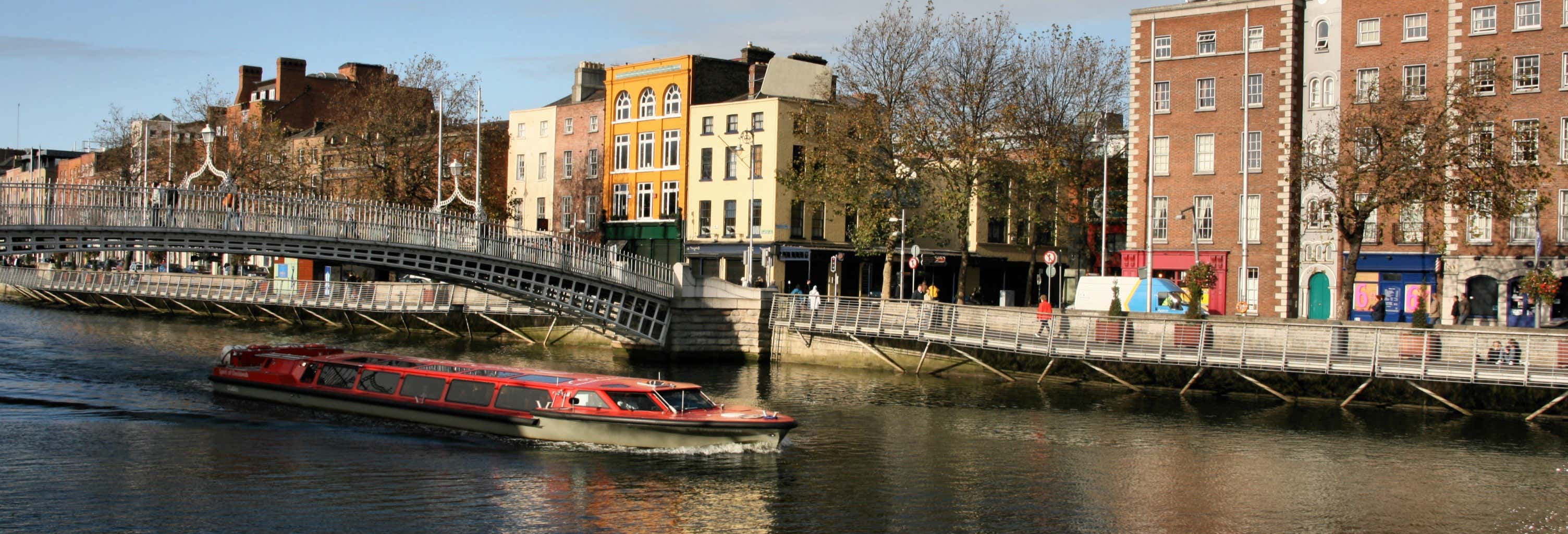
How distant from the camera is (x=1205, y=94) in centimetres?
6353

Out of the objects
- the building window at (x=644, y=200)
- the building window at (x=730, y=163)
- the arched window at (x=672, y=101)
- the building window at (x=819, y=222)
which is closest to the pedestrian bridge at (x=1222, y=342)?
the building window at (x=819, y=222)

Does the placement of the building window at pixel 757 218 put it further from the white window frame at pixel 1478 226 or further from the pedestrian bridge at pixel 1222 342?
the white window frame at pixel 1478 226

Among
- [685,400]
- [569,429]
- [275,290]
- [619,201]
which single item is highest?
[619,201]

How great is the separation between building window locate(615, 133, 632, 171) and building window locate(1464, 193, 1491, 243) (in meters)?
44.6

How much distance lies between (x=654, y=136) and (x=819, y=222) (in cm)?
1139

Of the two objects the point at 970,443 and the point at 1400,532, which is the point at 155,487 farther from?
the point at 1400,532

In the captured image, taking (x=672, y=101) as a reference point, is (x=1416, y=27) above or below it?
above

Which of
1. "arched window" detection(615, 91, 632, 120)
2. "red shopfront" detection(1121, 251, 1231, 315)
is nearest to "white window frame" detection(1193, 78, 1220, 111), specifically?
"red shopfront" detection(1121, 251, 1231, 315)

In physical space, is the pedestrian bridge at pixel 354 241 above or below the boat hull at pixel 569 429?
above

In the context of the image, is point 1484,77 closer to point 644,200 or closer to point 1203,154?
point 1203,154

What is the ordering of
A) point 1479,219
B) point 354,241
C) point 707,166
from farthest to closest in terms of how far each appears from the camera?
1. point 707,166
2. point 1479,219
3. point 354,241

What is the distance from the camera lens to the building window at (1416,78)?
57094 millimetres

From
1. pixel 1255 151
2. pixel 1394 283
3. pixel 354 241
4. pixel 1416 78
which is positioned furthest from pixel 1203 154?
pixel 354 241

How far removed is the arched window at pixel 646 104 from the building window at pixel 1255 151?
34076 millimetres
